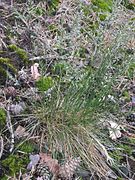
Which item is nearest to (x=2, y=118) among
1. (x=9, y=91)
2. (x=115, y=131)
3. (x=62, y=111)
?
(x=9, y=91)

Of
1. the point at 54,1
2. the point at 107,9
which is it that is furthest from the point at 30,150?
the point at 107,9

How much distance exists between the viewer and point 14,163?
83.0 inches

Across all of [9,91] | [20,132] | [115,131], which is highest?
[9,91]

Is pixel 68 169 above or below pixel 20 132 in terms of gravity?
below

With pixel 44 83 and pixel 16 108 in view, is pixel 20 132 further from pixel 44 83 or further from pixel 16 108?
pixel 44 83

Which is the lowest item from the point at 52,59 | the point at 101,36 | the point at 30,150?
the point at 30,150

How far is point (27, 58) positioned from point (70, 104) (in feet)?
1.64

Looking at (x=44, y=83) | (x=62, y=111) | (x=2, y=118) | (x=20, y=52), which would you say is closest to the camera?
(x=2, y=118)

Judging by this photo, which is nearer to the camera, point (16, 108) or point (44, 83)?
point (16, 108)

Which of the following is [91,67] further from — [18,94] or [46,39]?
[18,94]

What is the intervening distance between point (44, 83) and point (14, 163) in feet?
1.97

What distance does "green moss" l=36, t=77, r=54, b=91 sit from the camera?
2.52 m

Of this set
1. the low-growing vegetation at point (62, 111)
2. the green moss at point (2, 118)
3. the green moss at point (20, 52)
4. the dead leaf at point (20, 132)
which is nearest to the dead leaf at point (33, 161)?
the low-growing vegetation at point (62, 111)

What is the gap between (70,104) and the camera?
2.35 meters
